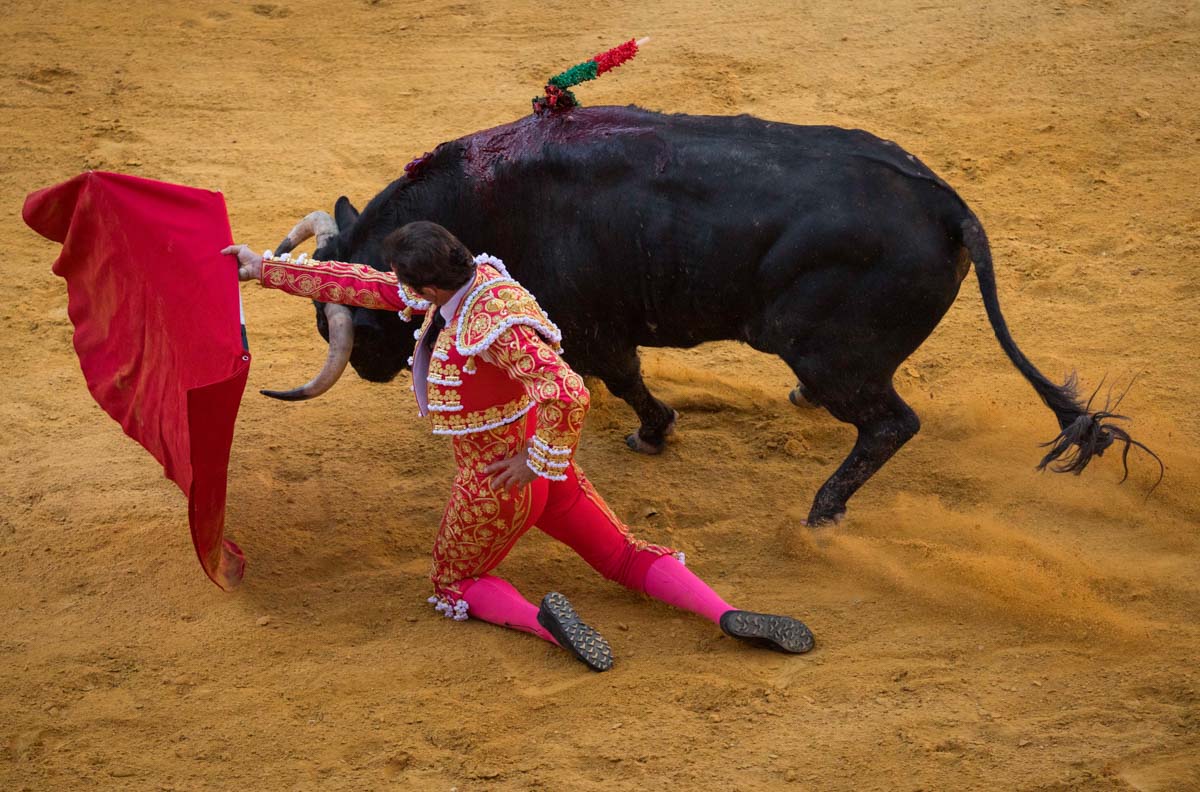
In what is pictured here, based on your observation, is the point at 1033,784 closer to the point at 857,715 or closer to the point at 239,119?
the point at 857,715

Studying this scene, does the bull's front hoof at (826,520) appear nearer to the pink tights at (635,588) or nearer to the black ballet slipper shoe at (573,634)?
the pink tights at (635,588)

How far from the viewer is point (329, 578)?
4504 mm

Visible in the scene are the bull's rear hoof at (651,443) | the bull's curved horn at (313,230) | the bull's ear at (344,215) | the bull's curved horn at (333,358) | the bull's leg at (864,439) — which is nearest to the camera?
the bull's curved horn at (333,358)

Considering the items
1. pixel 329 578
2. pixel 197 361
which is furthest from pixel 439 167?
pixel 329 578

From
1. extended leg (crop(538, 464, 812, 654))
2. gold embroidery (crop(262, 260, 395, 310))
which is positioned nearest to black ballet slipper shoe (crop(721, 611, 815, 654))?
extended leg (crop(538, 464, 812, 654))

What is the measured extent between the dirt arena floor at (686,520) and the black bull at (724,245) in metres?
0.46

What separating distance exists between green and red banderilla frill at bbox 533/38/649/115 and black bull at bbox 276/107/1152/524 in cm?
6

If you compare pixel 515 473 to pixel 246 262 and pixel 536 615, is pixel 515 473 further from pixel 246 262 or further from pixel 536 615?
pixel 246 262

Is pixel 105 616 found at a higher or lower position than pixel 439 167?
lower

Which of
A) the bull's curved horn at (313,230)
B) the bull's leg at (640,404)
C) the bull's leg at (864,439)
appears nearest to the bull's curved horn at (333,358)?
the bull's curved horn at (313,230)

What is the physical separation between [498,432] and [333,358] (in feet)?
2.21

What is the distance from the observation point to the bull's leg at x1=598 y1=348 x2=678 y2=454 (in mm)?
4969

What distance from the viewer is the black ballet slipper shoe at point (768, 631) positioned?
3.83m

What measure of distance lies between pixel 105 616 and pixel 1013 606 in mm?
3001
